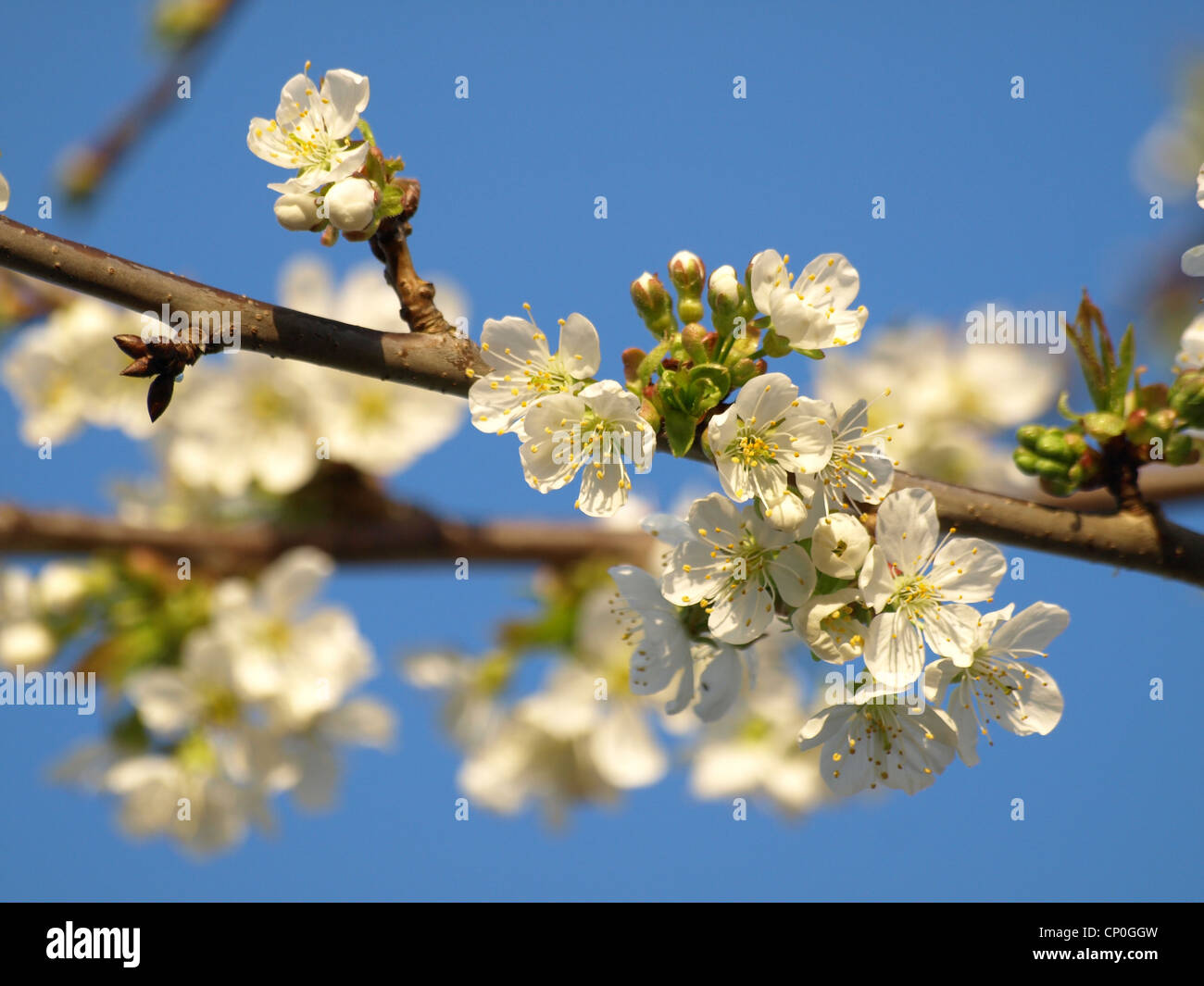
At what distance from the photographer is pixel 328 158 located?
1.67 meters

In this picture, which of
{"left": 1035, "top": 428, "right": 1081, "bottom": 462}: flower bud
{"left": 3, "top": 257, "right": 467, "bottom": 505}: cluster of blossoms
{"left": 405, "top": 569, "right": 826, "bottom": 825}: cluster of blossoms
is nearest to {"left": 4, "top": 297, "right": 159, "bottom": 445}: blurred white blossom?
{"left": 3, "top": 257, "right": 467, "bottom": 505}: cluster of blossoms

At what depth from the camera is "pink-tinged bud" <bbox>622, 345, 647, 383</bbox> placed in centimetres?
157

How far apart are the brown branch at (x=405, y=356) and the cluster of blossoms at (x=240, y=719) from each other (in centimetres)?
168

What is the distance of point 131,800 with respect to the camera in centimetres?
315

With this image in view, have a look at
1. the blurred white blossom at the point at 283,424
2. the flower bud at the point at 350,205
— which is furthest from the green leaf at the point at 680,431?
the blurred white blossom at the point at 283,424

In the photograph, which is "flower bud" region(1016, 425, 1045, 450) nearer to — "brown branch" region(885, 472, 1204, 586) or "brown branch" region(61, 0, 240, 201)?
"brown branch" region(885, 472, 1204, 586)

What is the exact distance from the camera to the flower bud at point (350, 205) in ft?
5.14

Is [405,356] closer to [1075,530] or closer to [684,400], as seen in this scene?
[684,400]

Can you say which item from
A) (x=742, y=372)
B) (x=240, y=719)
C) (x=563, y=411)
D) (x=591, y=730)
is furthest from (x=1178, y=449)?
(x=240, y=719)

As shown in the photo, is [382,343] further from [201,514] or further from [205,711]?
[201,514]

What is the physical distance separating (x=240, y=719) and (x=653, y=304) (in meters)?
2.13

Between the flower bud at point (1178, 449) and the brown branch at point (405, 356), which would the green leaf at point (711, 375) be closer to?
the brown branch at point (405, 356)

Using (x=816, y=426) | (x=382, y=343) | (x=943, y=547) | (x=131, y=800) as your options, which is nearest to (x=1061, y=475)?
(x=943, y=547)

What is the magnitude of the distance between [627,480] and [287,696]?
188 cm
